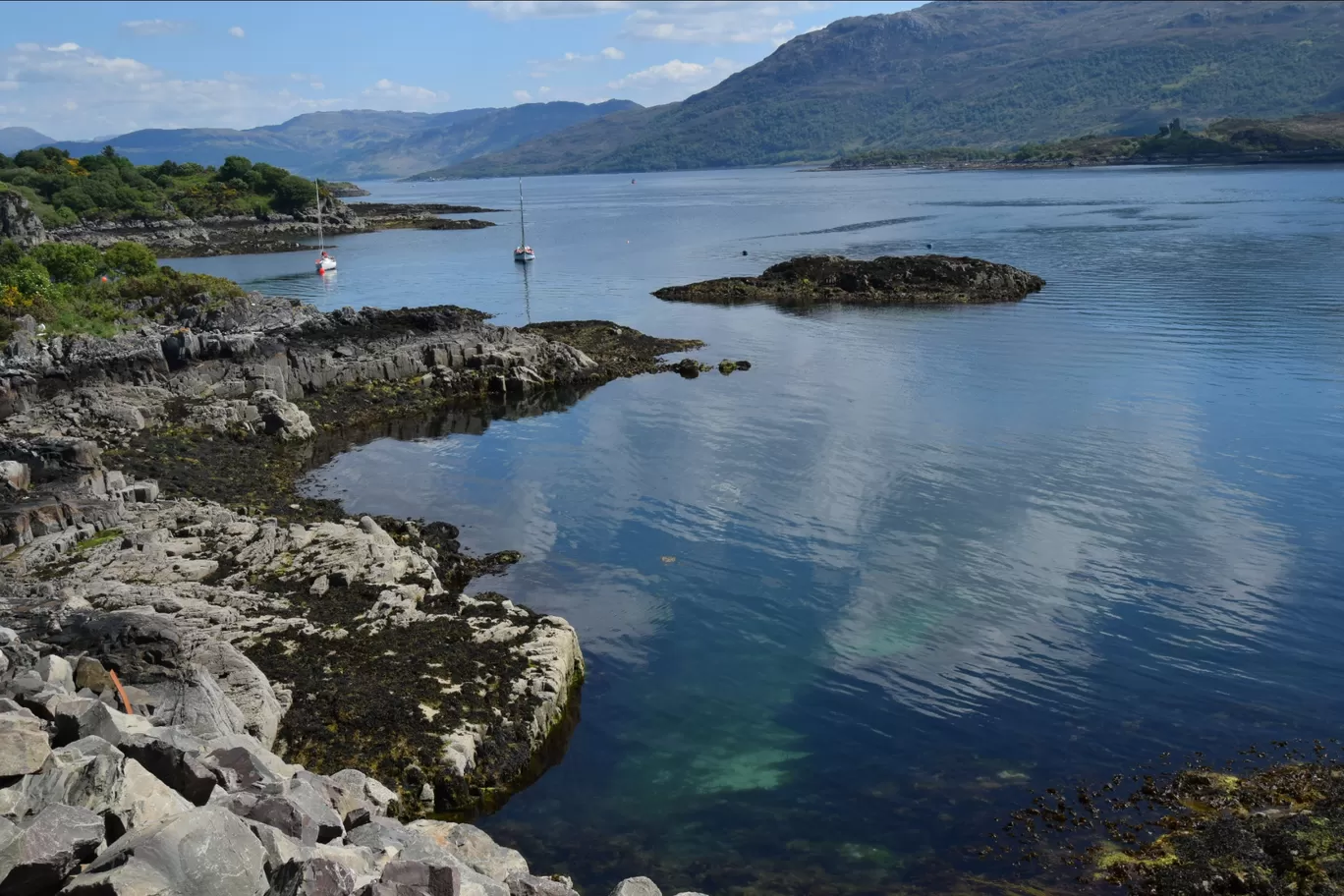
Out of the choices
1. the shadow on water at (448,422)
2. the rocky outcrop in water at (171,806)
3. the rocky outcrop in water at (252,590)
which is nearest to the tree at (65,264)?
the rocky outcrop in water at (252,590)

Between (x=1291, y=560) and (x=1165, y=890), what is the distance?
1491cm

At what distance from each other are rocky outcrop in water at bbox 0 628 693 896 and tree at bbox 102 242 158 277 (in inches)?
2283

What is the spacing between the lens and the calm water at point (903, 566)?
18375 mm

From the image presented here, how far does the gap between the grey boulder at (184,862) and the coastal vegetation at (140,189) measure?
140m

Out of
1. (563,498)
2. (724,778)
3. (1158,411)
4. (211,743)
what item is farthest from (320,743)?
(1158,411)

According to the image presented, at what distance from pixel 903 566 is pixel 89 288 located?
5452 centimetres

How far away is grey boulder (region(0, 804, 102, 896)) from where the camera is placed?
9828mm

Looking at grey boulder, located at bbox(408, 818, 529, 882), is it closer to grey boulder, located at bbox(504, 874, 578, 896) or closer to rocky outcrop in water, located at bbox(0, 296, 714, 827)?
grey boulder, located at bbox(504, 874, 578, 896)

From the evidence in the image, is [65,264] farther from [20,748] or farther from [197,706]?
[20,748]

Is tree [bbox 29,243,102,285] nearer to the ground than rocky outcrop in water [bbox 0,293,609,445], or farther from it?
farther from it

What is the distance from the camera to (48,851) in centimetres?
1005

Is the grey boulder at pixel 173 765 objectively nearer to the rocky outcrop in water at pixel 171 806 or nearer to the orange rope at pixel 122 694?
the rocky outcrop in water at pixel 171 806

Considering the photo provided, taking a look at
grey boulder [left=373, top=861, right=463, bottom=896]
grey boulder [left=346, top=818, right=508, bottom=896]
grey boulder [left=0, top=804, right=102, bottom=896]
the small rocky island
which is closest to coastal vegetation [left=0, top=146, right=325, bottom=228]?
the small rocky island

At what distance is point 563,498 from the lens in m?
35.1
